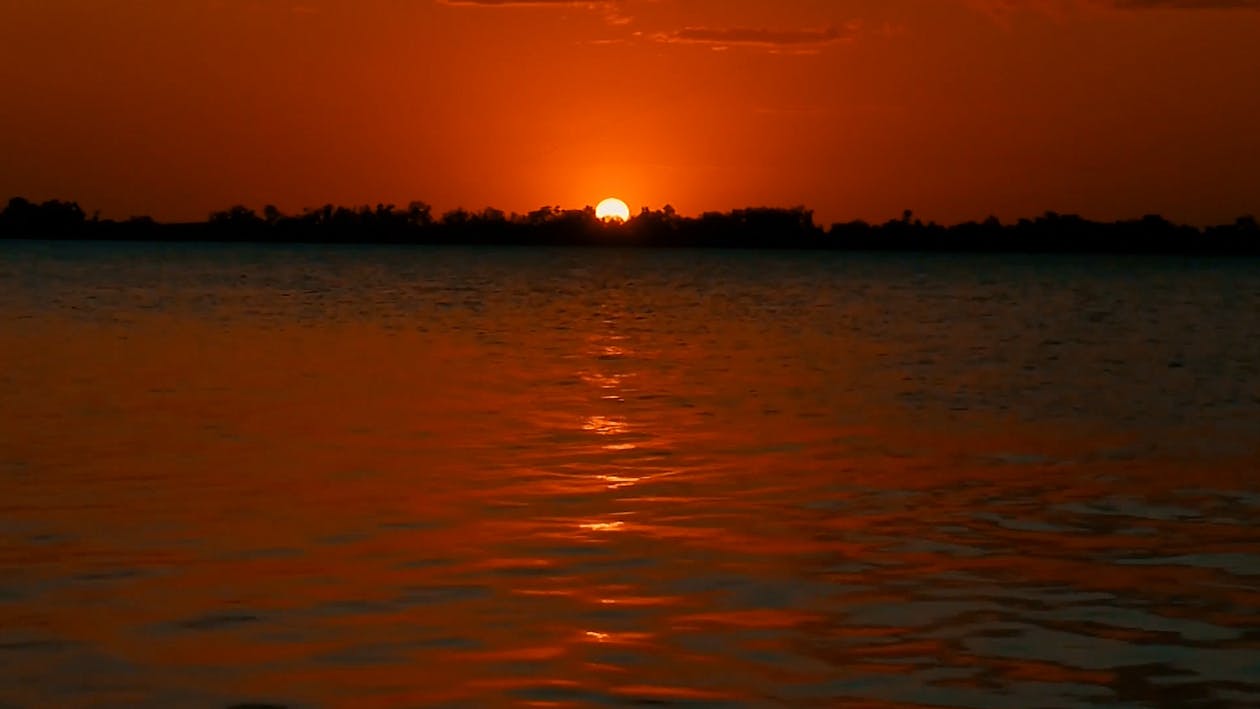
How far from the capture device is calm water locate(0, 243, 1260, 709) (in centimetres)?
1045

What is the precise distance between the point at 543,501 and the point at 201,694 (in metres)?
6.92

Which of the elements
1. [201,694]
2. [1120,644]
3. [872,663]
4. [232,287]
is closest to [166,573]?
[201,694]

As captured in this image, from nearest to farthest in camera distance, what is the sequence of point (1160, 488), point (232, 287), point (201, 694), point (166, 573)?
point (201, 694) → point (166, 573) → point (1160, 488) → point (232, 287)

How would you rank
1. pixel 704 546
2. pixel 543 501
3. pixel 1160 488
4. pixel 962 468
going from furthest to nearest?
pixel 962 468 → pixel 1160 488 → pixel 543 501 → pixel 704 546

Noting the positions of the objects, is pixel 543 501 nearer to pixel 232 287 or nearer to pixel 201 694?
pixel 201 694

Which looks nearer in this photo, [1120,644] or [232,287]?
[1120,644]

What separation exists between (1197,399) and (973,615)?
1781 cm

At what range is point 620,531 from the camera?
1497cm

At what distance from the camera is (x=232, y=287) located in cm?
7850

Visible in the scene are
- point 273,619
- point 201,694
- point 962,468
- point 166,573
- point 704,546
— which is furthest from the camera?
point 962,468

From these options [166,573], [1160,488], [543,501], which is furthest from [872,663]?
[1160,488]

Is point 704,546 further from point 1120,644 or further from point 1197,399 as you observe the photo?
point 1197,399

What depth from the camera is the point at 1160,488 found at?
1805 centimetres

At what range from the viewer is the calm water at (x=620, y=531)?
1045 centimetres
